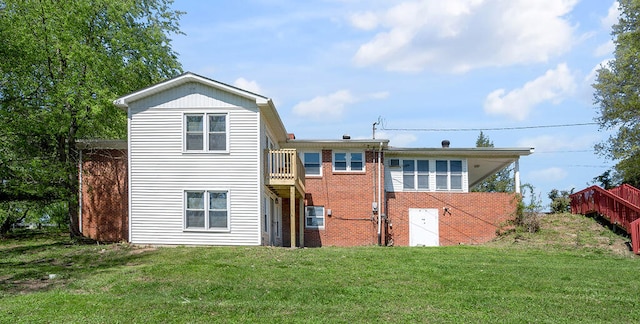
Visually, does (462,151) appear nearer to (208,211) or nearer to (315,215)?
(315,215)

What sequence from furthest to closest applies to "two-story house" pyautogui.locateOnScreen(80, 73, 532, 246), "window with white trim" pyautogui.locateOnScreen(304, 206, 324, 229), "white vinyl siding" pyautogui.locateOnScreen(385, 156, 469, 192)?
"white vinyl siding" pyautogui.locateOnScreen(385, 156, 469, 192), "window with white trim" pyautogui.locateOnScreen(304, 206, 324, 229), "two-story house" pyautogui.locateOnScreen(80, 73, 532, 246)

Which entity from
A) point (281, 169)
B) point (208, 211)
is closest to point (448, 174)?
point (281, 169)

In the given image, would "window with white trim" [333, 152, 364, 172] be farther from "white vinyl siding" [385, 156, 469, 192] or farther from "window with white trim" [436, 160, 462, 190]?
"window with white trim" [436, 160, 462, 190]

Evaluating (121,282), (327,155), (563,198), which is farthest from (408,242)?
(121,282)

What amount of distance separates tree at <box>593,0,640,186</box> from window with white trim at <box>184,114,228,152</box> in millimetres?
Answer: 19644

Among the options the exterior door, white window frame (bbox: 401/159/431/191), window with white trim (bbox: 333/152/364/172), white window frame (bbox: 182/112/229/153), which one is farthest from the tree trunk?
white window frame (bbox: 401/159/431/191)

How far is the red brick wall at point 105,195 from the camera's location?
21.7m

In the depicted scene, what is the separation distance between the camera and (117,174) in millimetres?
21750

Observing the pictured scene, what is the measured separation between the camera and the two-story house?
18.4m

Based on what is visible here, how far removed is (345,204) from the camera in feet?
80.1

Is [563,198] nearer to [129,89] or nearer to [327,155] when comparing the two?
[327,155]

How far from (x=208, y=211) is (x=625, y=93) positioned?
23.6 m

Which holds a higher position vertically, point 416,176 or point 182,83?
point 182,83

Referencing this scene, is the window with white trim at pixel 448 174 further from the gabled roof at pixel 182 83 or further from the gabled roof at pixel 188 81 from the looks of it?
the gabled roof at pixel 182 83
